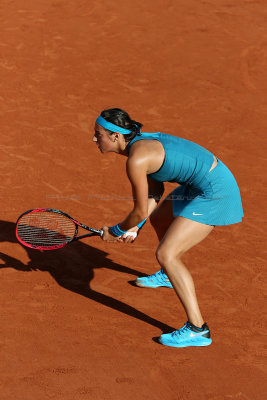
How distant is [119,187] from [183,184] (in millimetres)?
2779

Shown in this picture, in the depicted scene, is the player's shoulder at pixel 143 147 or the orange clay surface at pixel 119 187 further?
the orange clay surface at pixel 119 187

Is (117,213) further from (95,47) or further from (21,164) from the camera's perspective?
(95,47)

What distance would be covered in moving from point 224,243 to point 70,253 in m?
1.66

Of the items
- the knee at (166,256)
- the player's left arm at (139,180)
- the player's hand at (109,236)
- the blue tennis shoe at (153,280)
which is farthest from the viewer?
the blue tennis shoe at (153,280)

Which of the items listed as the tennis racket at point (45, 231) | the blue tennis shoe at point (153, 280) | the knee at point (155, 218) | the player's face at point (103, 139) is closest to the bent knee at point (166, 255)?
the knee at point (155, 218)

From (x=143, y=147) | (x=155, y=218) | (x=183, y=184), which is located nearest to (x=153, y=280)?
(x=155, y=218)

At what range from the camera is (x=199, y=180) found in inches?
187

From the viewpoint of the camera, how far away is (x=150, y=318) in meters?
5.38

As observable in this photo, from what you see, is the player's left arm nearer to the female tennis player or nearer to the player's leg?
the female tennis player

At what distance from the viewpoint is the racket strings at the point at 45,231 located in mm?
5828

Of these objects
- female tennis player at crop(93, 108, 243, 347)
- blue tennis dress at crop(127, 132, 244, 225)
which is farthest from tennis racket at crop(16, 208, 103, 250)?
blue tennis dress at crop(127, 132, 244, 225)

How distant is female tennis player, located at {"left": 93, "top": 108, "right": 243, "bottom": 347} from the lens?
459 centimetres

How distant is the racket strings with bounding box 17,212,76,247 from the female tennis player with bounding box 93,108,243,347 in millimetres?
1022

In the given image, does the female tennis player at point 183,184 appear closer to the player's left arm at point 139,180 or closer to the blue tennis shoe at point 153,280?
the player's left arm at point 139,180
